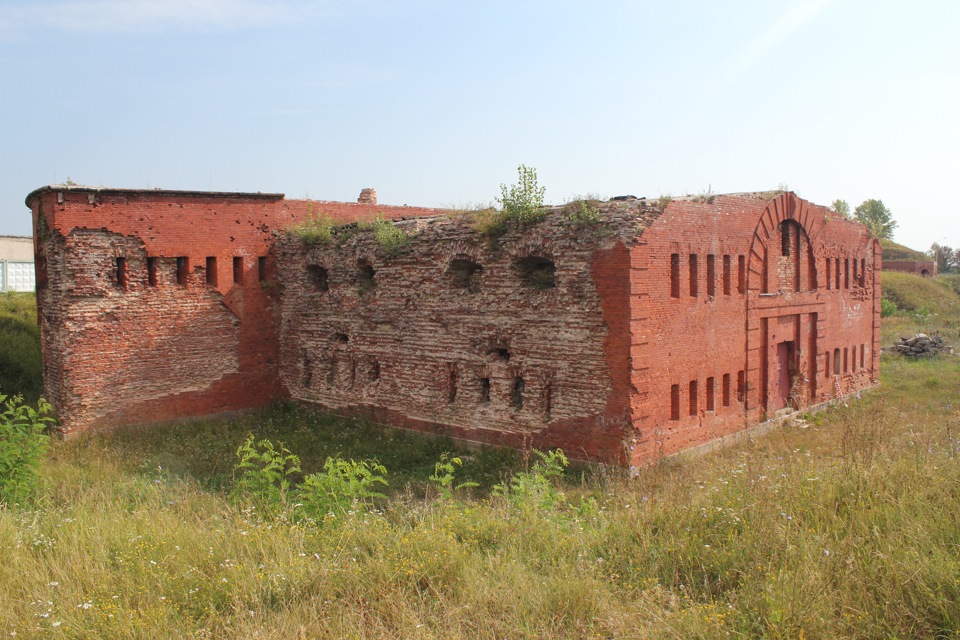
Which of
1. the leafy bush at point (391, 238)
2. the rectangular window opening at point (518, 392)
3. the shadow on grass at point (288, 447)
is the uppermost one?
the leafy bush at point (391, 238)

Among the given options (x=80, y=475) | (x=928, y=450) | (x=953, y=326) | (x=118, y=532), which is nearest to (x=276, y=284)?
(x=80, y=475)

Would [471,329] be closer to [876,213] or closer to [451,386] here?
[451,386]

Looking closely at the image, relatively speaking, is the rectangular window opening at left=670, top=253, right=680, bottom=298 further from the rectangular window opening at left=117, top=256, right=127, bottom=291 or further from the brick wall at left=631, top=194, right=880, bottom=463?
the rectangular window opening at left=117, top=256, right=127, bottom=291

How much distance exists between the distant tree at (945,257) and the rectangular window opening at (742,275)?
7417 centimetres

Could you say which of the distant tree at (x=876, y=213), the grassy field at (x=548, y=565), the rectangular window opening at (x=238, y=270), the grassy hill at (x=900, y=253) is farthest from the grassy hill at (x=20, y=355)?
the distant tree at (x=876, y=213)

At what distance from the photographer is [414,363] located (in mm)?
14266

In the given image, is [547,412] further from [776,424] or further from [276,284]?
[276,284]

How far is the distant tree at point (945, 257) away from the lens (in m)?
76.7

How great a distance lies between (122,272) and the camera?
48.8ft

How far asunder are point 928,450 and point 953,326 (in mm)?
32025

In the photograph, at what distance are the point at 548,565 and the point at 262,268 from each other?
1281 cm

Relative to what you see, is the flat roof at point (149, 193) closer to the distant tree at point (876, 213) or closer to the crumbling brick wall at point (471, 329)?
the crumbling brick wall at point (471, 329)

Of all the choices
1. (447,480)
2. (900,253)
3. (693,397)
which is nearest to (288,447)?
(447,480)

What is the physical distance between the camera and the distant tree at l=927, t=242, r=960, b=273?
76688 millimetres
